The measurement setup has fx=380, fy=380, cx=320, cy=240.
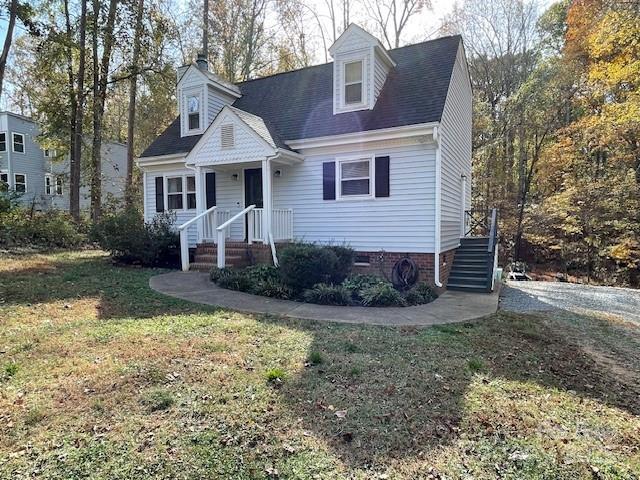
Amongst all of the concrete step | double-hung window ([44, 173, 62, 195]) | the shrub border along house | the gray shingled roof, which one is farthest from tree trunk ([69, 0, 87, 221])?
the concrete step

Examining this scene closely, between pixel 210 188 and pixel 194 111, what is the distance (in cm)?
313

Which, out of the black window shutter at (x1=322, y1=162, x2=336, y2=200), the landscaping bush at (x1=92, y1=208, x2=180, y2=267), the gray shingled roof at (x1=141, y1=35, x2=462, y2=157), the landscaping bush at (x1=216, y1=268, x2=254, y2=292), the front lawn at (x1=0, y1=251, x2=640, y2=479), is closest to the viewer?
the front lawn at (x1=0, y1=251, x2=640, y2=479)

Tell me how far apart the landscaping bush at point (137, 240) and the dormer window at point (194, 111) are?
3.95 metres

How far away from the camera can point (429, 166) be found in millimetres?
9414

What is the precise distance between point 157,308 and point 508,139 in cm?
2285

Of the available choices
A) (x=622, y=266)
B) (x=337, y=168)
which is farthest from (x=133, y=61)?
(x=622, y=266)

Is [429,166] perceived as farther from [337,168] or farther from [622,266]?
[622,266]

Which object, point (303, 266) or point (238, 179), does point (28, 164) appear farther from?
point (303, 266)

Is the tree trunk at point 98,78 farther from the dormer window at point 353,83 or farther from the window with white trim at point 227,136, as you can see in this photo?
the dormer window at point 353,83

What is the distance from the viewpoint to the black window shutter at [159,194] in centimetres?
1358

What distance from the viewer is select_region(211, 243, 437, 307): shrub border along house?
774 centimetres

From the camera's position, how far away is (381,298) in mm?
7723

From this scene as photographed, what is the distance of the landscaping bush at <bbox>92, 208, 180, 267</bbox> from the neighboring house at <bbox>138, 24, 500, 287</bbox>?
954mm

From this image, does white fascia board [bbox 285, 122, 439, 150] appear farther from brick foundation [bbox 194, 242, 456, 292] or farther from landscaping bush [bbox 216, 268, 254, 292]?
landscaping bush [bbox 216, 268, 254, 292]
